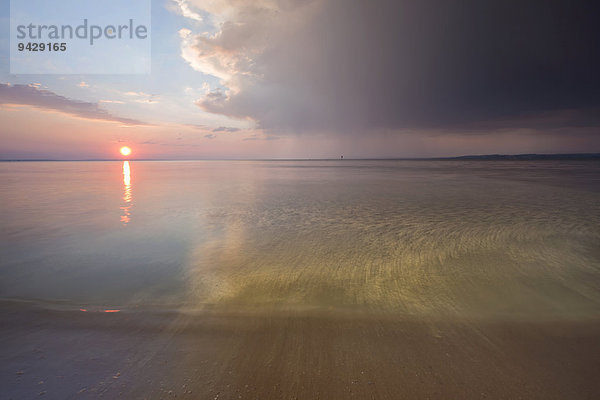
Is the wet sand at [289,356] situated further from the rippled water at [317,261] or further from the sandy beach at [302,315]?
the rippled water at [317,261]

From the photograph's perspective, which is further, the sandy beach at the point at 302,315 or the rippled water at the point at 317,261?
the rippled water at the point at 317,261

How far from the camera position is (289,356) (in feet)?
10.4

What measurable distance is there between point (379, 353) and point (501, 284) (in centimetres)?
343

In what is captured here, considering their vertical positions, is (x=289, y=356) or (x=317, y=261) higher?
(x=317, y=261)

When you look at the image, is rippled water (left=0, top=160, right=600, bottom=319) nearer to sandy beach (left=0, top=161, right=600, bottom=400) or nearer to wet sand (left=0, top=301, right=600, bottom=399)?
sandy beach (left=0, top=161, right=600, bottom=400)

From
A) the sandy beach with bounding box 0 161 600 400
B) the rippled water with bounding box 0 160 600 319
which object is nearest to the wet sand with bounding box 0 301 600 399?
the sandy beach with bounding box 0 161 600 400

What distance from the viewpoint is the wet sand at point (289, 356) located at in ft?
8.82

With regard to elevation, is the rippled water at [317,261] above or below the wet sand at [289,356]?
above

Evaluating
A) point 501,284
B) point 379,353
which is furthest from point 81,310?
point 501,284

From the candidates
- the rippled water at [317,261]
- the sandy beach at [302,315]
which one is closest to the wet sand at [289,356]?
the sandy beach at [302,315]

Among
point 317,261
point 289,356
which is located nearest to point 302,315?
point 289,356

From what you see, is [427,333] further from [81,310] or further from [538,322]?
[81,310]

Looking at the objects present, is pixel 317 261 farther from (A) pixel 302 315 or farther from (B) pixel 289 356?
(B) pixel 289 356

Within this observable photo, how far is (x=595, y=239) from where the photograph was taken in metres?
7.66
